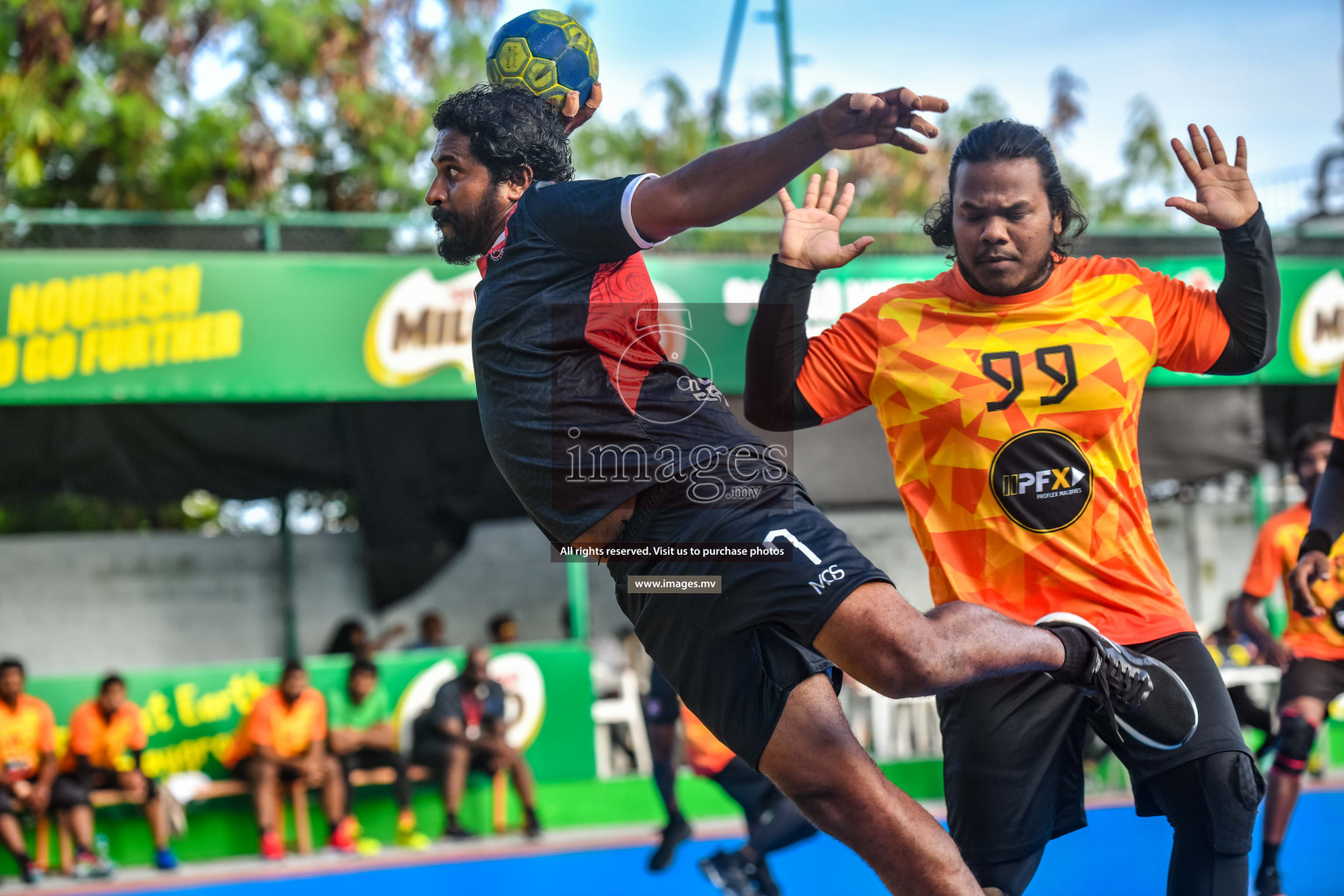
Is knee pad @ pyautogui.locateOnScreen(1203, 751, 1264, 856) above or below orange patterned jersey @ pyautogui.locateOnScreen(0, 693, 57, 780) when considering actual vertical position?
above

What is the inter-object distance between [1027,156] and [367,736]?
7372 millimetres

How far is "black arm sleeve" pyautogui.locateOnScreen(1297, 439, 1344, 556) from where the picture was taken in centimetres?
382

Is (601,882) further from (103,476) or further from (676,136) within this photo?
(676,136)

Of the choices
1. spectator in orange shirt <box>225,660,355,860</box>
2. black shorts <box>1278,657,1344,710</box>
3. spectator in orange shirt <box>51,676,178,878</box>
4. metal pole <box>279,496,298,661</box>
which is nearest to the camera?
black shorts <box>1278,657,1344,710</box>

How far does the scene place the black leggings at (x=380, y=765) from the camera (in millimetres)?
9094

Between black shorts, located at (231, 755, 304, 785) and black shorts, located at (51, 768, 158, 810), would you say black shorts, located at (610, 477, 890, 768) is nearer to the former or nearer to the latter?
black shorts, located at (231, 755, 304, 785)

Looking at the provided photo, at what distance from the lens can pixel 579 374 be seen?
9.30 ft

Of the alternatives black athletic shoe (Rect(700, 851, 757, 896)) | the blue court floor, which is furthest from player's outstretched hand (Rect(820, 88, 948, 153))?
the blue court floor

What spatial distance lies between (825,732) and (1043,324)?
127cm

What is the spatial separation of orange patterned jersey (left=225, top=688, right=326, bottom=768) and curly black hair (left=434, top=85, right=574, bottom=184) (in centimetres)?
689

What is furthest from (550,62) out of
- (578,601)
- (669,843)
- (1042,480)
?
(578,601)

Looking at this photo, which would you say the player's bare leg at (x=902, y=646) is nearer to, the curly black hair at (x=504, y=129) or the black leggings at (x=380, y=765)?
the curly black hair at (x=504, y=129)

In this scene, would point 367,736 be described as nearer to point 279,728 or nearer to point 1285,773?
point 279,728

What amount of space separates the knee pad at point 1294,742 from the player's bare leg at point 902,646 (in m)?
3.77
